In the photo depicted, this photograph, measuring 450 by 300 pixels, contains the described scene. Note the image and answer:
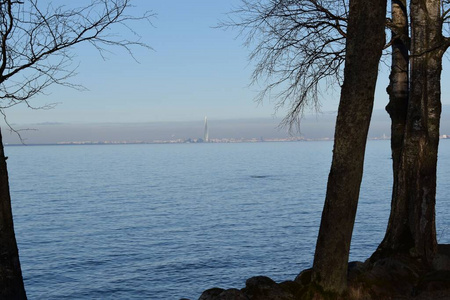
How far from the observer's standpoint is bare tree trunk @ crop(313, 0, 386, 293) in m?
9.77

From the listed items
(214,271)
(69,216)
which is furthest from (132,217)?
(214,271)

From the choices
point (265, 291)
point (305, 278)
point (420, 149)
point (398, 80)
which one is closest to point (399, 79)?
point (398, 80)

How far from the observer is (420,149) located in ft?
44.6

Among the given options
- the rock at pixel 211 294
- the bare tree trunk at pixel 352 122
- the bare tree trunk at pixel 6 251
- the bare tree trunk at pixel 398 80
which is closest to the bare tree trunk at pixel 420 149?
the bare tree trunk at pixel 398 80

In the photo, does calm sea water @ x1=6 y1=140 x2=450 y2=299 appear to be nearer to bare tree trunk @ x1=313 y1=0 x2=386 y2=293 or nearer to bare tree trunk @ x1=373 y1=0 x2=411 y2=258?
bare tree trunk @ x1=373 y1=0 x2=411 y2=258

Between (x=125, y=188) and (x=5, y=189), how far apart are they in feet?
274

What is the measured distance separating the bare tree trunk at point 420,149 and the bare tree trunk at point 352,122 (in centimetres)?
425

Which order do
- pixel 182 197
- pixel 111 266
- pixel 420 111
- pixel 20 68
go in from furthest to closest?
pixel 182 197, pixel 111 266, pixel 420 111, pixel 20 68

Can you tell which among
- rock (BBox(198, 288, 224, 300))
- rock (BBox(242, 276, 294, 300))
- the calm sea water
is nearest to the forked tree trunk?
rock (BBox(242, 276, 294, 300))

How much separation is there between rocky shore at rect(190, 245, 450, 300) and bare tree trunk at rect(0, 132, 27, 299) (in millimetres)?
3571

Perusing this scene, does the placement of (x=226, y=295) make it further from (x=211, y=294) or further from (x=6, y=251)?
(x=6, y=251)

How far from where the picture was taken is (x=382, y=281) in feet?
37.1

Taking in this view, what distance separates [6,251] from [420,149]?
9.93 meters

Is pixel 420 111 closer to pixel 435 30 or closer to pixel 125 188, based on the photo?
pixel 435 30
